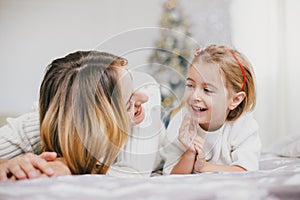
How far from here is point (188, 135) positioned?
1381 mm

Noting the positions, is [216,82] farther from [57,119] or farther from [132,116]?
[57,119]

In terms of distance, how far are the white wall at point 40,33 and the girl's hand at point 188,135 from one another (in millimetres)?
766

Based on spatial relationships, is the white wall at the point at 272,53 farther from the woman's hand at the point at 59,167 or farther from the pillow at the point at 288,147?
the woman's hand at the point at 59,167

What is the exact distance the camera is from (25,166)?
1.09 metres

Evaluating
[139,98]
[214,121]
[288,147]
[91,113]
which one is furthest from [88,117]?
[288,147]

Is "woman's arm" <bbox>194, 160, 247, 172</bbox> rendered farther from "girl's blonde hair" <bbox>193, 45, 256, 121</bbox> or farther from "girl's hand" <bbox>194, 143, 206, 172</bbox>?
"girl's blonde hair" <bbox>193, 45, 256, 121</bbox>

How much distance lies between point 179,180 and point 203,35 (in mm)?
1644

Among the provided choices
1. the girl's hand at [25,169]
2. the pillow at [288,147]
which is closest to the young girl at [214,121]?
the pillow at [288,147]

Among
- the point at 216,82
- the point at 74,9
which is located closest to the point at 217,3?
the point at 74,9

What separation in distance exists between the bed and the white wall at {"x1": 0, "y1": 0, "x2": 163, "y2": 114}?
1.11 meters

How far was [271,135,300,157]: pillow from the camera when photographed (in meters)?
1.73

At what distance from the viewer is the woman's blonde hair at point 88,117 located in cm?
124

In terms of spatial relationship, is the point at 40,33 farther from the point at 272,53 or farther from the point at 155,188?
the point at 155,188

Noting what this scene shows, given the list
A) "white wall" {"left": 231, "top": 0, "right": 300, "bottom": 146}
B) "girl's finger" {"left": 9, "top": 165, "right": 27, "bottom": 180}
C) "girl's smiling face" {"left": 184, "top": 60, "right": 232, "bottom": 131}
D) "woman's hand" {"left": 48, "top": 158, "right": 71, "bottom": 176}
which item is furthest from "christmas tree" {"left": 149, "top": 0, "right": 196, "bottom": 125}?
"white wall" {"left": 231, "top": 0, "right": 300, "bottom": 146}
